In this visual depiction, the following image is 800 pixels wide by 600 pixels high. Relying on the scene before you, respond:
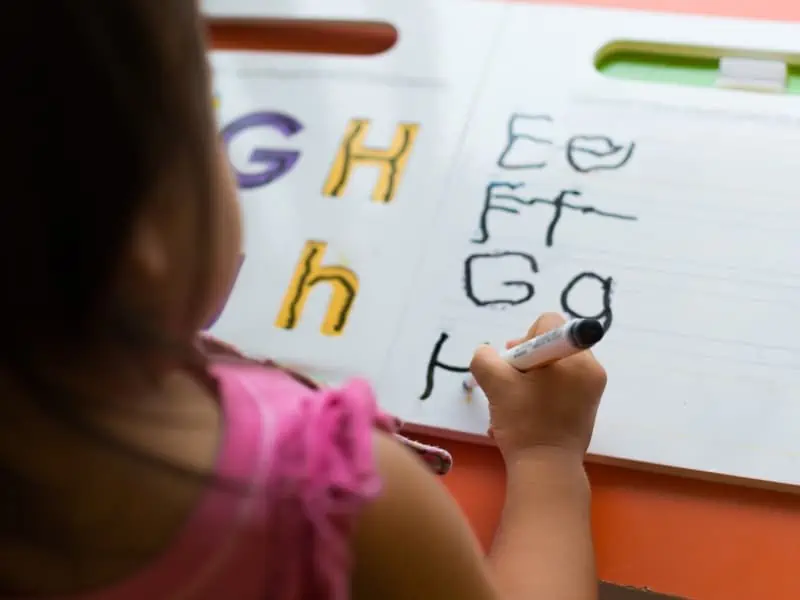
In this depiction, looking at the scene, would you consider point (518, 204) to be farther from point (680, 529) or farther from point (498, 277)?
point (680, 529)

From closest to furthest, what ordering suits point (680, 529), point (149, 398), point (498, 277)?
point (149, 398), point (680, 529), point (498, 277)

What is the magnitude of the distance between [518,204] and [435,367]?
0.13 m

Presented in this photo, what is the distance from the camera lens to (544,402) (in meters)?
0.49

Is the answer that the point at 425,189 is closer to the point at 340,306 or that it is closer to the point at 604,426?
the point at 340,306

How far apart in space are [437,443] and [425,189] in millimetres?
184

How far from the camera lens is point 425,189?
612 millimetres

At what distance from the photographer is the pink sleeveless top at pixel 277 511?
12.1 inches

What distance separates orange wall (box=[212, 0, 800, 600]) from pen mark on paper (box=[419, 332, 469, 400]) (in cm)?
4

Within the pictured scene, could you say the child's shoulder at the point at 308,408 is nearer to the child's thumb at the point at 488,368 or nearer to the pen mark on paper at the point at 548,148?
the child's thumb at the point at 488,368

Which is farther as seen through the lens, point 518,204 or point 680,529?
point 518,204

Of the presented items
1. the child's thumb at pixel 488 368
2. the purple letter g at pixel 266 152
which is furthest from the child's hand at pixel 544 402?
the purple letter g at pixel 266 152

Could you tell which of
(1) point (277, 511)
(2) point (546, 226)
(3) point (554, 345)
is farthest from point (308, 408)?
(2) point (546, 226)

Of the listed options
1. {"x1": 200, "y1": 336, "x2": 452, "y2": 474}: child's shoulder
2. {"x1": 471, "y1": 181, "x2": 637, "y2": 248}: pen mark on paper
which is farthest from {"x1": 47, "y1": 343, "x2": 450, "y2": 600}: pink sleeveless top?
{"x1": 471, "y1": 181, "x2": 637, "y2": 248}: pen mark on paper

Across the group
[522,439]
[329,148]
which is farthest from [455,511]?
[329,148]
